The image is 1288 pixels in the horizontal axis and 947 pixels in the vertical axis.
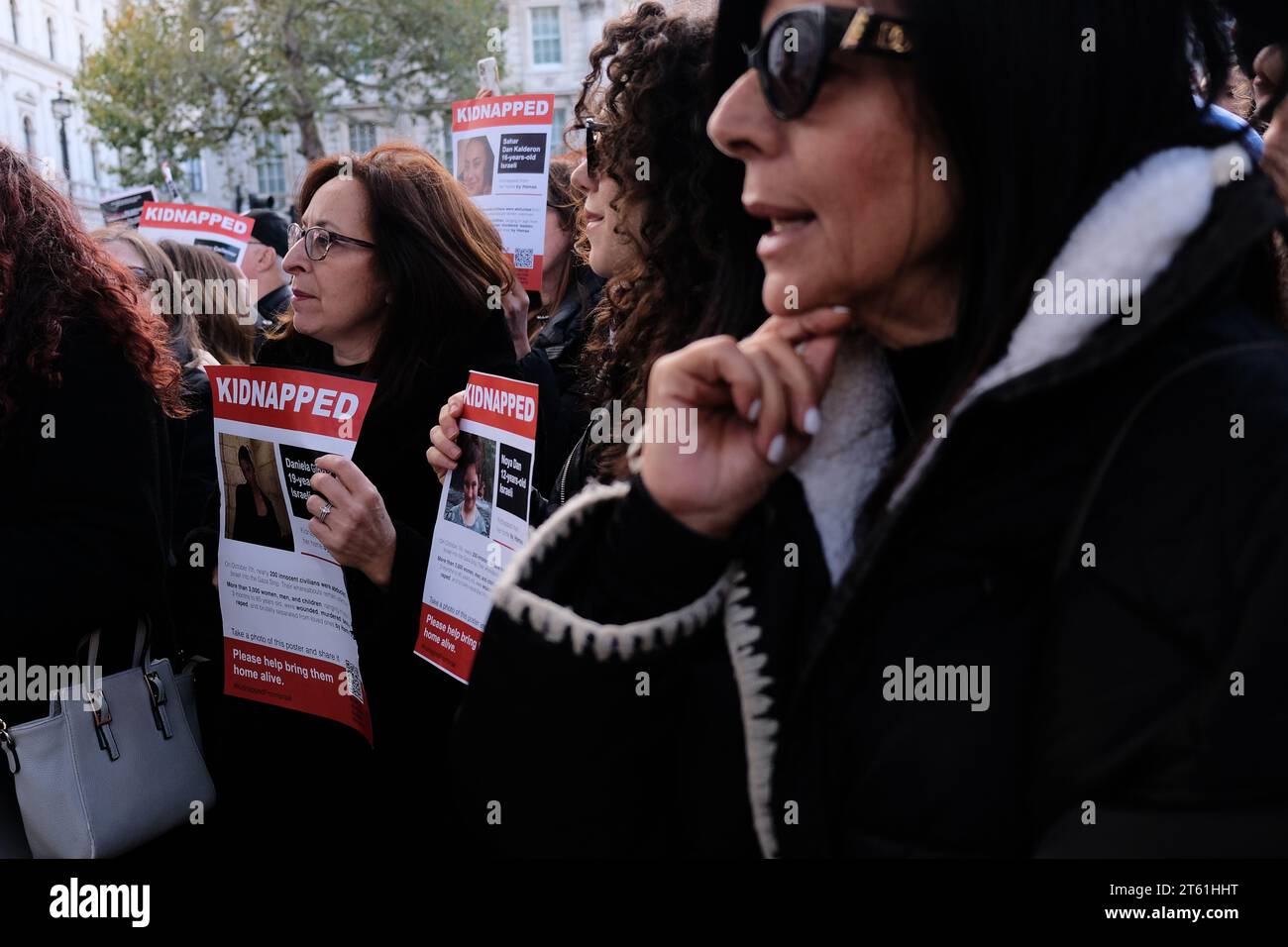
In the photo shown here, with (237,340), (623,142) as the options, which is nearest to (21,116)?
(237,340)

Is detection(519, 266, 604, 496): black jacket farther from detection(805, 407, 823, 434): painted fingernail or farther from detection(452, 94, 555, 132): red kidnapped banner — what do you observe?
detection(805, 407, 823, 434): painted fingernail

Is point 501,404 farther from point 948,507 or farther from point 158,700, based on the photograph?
point 948,507

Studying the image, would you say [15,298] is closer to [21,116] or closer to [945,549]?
[945,549]

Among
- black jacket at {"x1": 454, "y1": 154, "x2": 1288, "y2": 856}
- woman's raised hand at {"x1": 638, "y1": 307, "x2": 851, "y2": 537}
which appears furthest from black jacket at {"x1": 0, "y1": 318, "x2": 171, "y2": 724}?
woman's raised hand at {"x1": 638, "y1": 307, "x2": 851, "y2": 537}

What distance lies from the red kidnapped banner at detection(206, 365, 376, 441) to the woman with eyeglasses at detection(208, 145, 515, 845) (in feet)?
Answer: 0.32

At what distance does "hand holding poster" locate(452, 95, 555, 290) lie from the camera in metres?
4.13

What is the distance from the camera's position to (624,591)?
1266 millimetres

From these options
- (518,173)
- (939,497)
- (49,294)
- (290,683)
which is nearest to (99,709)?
(290,683)

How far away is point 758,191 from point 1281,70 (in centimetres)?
102

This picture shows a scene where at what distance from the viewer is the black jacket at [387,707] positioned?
8.69 feet

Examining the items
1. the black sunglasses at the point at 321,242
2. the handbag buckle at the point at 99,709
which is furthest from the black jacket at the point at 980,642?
the black sunglasses at the point at 321,242

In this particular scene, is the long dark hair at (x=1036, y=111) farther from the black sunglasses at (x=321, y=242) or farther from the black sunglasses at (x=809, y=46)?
the black sunglasses at (x=321, y=242)

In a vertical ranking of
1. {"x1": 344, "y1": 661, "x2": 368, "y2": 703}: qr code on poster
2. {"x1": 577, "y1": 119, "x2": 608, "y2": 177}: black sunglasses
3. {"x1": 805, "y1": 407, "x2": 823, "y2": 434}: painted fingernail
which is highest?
{"x1": 577, "y1": 119, "x2": 608, "y2": 177}: black sunglasses

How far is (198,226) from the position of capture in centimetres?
641
